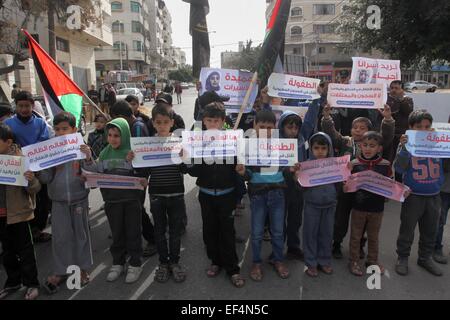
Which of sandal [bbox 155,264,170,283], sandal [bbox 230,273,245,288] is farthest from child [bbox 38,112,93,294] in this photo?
sandal [bbox 230,273,245,288]

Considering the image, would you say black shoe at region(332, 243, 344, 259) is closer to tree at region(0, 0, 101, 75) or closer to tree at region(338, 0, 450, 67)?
tree at region(338, 0, 450, 67)

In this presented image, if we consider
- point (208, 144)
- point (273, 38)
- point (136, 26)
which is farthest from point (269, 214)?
point (136, 26)

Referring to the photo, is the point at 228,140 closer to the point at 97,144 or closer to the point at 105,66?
the point at 97,144

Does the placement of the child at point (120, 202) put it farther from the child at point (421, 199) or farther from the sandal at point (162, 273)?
the child at point (421, 199)

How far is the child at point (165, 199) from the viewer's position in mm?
3594

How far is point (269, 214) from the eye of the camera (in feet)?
12.3

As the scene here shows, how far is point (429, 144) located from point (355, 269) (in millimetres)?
1418

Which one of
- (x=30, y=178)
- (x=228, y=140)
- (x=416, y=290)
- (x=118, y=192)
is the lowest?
(x=416, y=290)

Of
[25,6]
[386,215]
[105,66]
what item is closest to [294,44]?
[105,66]

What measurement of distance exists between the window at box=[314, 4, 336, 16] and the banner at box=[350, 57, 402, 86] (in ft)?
181

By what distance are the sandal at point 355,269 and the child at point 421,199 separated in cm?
40

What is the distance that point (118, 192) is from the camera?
3633 mm

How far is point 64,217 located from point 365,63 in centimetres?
391

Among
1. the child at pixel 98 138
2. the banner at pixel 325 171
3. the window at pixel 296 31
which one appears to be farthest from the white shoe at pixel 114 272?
the window at pixel 296 31
